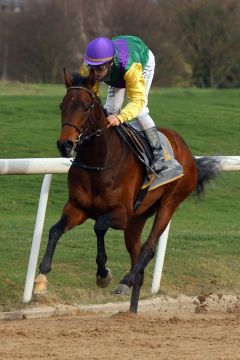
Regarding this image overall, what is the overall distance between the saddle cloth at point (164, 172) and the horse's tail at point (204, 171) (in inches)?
25.4

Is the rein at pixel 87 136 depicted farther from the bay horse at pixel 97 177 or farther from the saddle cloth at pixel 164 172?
the saddle cloth at pixel 164 172

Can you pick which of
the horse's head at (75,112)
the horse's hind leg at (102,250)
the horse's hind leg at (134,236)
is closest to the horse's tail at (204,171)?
the horse's hind leg at (134,236)

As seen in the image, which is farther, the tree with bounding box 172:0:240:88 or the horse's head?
the tree with bounding box 172:0:240:88

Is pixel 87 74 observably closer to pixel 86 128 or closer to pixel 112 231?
pixel 86 128

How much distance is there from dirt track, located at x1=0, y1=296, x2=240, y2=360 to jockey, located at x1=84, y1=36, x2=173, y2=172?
4.14 feet

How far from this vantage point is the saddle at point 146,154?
748 cm

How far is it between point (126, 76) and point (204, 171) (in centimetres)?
179

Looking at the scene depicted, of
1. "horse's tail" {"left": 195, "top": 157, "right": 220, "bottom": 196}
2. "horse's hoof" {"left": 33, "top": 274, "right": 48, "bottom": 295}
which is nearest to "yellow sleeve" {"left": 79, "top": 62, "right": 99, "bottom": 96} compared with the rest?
"horse's hoof" {"left": 33, "top": 274, "right": 48, "bottom": 295}

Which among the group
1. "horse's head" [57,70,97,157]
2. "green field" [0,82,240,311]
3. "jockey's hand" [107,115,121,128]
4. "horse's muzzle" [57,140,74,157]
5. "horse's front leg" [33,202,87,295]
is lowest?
"green field" [0,82,240,311]

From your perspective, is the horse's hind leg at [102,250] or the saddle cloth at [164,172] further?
the saddle cloth at [164,172]

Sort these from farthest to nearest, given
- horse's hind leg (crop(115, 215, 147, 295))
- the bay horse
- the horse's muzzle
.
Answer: horse's hind leg (crop(115, 215, 147, 295)), the bay horse, the horse's muzzle

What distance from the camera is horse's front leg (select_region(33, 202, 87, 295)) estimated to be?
6.88 meters

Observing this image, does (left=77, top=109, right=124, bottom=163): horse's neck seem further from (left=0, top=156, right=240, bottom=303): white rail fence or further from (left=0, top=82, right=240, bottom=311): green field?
(left=0, top=82, right=240, bottom=311): green field

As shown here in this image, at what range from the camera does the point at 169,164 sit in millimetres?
7906
